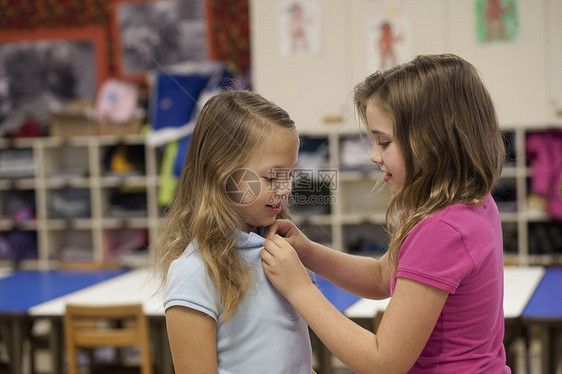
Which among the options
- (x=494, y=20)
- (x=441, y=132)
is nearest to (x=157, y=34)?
(x=494, y=20)

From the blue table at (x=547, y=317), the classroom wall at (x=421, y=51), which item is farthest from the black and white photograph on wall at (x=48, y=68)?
the blue table at (x=547, y=317)

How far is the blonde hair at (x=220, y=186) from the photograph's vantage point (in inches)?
43.0

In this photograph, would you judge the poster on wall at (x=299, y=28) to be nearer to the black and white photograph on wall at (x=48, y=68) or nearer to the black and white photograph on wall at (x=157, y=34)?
the black and white photograph on wall at (x=157, y=34)

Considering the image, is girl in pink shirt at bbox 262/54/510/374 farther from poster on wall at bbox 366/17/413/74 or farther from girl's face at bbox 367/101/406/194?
poster on wall at bbox 366/17/413/74

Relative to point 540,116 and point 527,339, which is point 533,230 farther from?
point 527,339

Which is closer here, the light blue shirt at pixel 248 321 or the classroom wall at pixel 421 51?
the light blue shirt at pixel 248 321

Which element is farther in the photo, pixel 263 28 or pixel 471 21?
pixel 263 28

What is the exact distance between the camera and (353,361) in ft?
3.32

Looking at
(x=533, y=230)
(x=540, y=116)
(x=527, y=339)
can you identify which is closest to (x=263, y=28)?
(x=540, y=116)

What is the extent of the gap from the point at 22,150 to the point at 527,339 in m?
3.48

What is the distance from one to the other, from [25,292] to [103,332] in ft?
2.35

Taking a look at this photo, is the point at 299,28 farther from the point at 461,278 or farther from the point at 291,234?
the point at 461,278

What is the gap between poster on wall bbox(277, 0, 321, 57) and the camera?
412 cm

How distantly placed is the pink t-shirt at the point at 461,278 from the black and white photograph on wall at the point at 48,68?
14.3 feet
